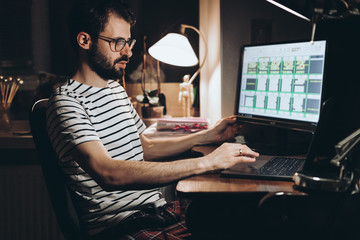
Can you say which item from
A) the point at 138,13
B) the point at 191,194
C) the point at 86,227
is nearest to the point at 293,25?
the point at 138,13

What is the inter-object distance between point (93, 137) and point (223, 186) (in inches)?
16.2

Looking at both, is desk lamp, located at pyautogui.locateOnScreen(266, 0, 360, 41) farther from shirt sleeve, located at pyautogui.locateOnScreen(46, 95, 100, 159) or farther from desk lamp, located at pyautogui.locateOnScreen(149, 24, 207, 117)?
desk lamp, located at pyautogui.locateOnScreen(149, 24, 207, 117)

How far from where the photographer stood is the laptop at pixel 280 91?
126 centimetres

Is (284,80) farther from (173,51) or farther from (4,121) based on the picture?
(4,121)

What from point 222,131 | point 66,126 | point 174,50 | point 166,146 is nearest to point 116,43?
point 66,126

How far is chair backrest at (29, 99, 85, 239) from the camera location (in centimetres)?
111

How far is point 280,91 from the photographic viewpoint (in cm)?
153

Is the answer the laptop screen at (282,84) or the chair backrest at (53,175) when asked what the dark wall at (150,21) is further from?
the chair backrest at (53,175)

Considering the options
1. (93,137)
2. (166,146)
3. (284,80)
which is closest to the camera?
(93,137)

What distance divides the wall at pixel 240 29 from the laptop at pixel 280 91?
29 cm

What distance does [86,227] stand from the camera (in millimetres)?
1241

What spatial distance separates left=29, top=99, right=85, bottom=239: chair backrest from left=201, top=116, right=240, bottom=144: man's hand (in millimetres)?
723

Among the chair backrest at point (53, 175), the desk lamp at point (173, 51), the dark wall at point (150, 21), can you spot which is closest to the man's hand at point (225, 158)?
the chair backrest at point (53, 175)

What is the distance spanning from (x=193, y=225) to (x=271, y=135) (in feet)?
3.23
